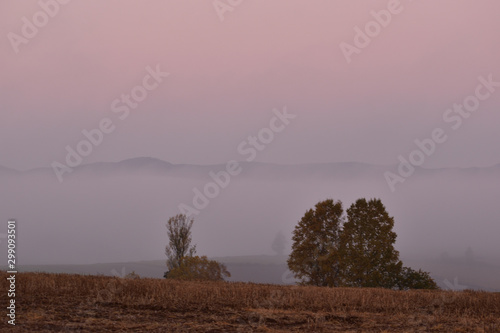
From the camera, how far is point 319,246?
53.2 metres

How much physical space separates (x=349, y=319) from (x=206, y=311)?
6.46 meters

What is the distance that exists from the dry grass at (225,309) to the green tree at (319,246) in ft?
65.6

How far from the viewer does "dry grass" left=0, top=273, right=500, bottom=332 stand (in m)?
20.5

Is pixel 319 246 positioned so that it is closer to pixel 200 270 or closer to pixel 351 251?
pixel 351 251

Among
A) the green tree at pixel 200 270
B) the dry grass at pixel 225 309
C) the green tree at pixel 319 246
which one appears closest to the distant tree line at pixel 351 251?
the green tree at pixel 319 246

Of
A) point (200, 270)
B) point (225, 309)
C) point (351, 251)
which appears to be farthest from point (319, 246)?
point (225, 309)

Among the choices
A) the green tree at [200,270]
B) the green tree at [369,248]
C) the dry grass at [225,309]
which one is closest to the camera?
the dry grass at [225,309]

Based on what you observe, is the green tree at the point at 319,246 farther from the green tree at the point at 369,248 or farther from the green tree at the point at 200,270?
the green tree at the point at 200,270

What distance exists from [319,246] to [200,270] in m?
14.0

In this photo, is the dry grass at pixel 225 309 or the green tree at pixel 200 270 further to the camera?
the green tree at pixel 200 270

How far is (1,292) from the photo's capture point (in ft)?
86.7

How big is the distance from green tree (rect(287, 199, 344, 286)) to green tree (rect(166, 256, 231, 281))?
8848 millimetres

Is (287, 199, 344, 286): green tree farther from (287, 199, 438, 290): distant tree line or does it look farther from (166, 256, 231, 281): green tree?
(166, 256, 231, 281): green tree

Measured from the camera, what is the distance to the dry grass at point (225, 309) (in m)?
20.5
